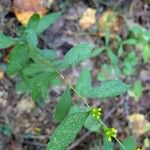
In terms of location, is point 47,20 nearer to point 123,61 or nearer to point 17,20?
point 17,20

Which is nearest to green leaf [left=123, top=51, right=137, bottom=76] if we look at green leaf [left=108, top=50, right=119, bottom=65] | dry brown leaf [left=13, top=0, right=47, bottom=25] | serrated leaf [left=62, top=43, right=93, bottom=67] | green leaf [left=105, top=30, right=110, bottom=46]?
green leaf [left=108, top=50, right=119, bottom=65]

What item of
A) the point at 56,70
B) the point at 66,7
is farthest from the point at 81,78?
the point at 56,70

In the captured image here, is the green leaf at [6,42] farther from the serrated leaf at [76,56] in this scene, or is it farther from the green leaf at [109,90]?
the green leaf at [109,90]

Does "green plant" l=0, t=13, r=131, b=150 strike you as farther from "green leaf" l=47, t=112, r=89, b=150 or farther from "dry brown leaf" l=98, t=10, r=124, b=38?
"dry brown leaf" l=98, t=10, r=124, b=38

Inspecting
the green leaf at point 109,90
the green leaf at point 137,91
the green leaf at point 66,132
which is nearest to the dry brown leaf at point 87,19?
the green leaf at point 137,91

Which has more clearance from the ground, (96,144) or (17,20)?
(17,20)

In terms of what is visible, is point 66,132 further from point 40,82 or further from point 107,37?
point 107,37

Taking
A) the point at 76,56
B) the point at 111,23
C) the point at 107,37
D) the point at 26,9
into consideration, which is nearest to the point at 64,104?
the point at 76,56
